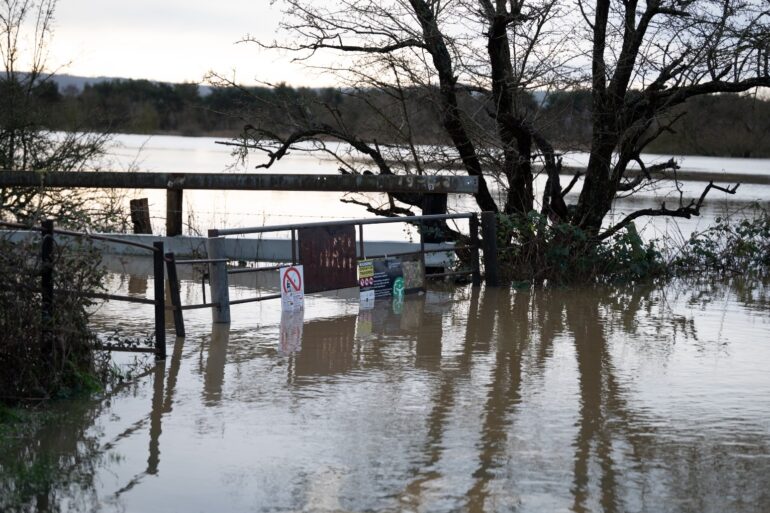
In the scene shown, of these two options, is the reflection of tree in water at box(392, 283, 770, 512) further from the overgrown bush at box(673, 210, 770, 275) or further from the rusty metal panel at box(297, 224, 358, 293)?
the overgrown bush at box(673, 210, 770, 275)

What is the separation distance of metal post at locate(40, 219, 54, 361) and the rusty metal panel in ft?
13.7

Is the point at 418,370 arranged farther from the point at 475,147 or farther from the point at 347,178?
the point at 475,147

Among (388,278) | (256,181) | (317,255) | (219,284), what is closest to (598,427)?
(219,284)

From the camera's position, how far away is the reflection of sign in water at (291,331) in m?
10.1

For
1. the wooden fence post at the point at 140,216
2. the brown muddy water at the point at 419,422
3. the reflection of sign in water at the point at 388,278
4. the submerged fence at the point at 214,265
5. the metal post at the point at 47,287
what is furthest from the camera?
the wooden fence post at the point at 140,216

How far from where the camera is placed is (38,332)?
309 inches

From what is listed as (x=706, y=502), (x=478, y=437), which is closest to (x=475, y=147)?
(x=478, y=437)

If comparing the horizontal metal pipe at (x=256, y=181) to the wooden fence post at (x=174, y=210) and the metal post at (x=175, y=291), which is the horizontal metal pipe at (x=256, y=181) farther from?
the metal post at (x=175, y=291)

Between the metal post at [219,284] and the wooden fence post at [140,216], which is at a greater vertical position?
the wooden fence post at [140,216]

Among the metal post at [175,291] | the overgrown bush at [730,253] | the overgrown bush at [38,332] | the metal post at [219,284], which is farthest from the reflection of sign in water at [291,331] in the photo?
the overgrown bush at [730,253]

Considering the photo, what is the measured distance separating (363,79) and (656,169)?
4.35 m

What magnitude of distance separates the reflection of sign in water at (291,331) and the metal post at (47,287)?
8.00 ft

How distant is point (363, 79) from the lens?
15477mm

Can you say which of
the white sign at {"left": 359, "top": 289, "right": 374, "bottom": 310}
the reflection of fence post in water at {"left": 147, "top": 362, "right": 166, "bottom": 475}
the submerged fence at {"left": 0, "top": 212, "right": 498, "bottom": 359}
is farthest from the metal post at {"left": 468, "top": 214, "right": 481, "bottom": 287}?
the reflection of fence post in water at {"left": 147, "top": 362, "right": 166, "bottom": 475}
